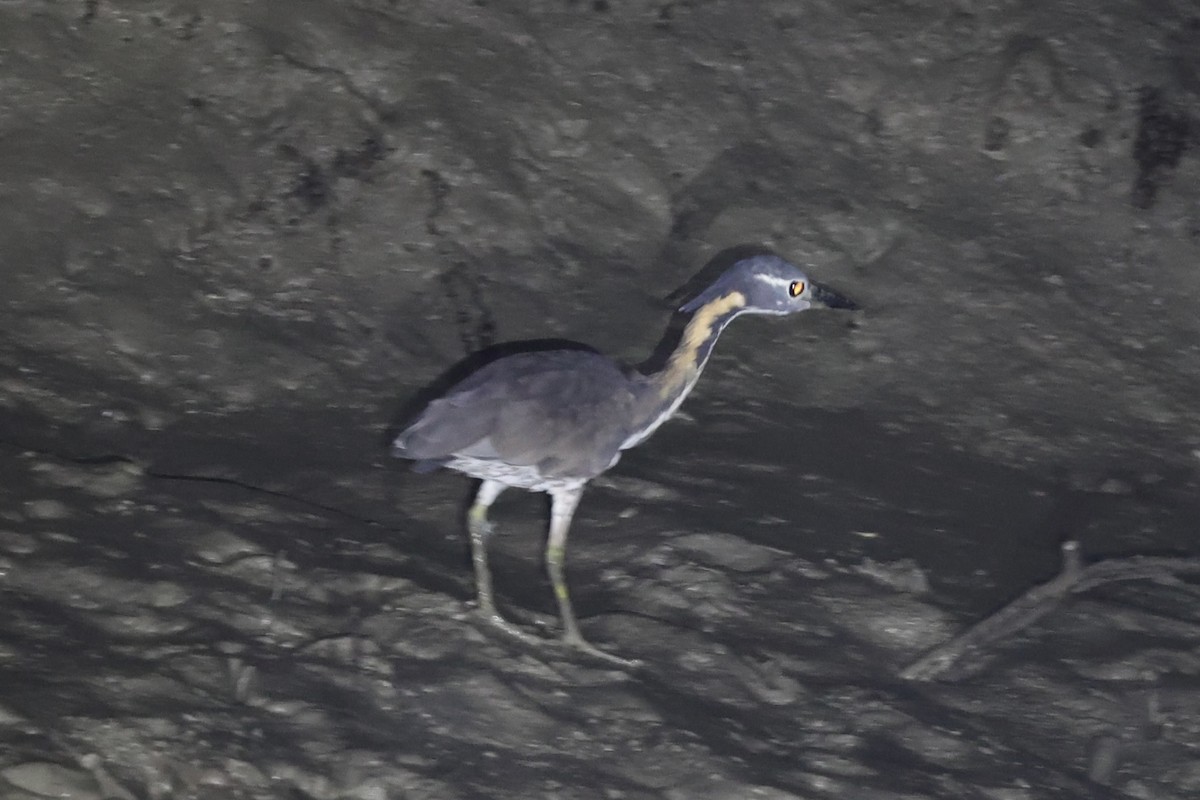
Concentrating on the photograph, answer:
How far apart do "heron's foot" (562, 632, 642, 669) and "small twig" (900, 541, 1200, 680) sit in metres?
0.91

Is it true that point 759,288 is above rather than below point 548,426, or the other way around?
above

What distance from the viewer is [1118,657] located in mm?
4988

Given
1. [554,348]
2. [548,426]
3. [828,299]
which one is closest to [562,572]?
[548,426]

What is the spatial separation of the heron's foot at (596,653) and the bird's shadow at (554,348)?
4.63 ft

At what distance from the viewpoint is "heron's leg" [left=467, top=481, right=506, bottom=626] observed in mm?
4746

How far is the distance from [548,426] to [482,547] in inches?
18.3

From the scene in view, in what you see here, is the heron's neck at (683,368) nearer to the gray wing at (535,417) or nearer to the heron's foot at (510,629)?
the gray wing at (535,417)

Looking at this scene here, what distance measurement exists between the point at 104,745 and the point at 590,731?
137 cm

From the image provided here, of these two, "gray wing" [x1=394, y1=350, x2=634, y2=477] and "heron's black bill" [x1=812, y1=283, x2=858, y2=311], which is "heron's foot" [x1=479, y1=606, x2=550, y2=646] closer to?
"gray wing" [x1=394, y1=350, x2=634, y2=477]

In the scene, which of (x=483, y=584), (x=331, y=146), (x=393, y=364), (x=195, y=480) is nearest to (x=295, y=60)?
(x=331, y=146)

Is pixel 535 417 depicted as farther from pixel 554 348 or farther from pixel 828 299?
pixel 554 348

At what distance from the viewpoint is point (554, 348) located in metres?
6.59

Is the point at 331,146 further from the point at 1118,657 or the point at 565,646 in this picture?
the point at 1118,657

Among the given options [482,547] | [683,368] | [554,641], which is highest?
[683,368]
